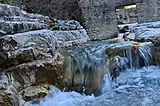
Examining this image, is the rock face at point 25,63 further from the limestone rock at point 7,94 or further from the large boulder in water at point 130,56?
the large boulder in water at point 130,56

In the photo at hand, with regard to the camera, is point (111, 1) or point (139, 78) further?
point (111, 1)

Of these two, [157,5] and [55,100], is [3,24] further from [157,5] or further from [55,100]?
[157,5]

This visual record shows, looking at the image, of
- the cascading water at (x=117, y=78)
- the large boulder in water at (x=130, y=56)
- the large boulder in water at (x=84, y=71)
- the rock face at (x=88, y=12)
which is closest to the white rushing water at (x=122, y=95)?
the cascading water at (x=117, y=78)

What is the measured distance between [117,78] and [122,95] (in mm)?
875

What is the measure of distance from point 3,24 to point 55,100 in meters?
1.39

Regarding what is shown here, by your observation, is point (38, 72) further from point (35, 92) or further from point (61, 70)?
point (61, 70)

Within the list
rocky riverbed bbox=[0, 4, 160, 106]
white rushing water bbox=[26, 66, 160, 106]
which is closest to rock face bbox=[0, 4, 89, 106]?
rocky riverbed bbox=[0, 4, 160, 106]

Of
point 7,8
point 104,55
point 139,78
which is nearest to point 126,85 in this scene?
point 139,78

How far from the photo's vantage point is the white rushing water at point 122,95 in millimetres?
3879

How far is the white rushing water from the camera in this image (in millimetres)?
3879

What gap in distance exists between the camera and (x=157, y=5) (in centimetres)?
1091

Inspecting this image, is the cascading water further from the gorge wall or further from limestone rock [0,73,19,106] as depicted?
the gorge wall

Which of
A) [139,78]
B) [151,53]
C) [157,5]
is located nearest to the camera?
[139,78]

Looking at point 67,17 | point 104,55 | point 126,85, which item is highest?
point 67,17
